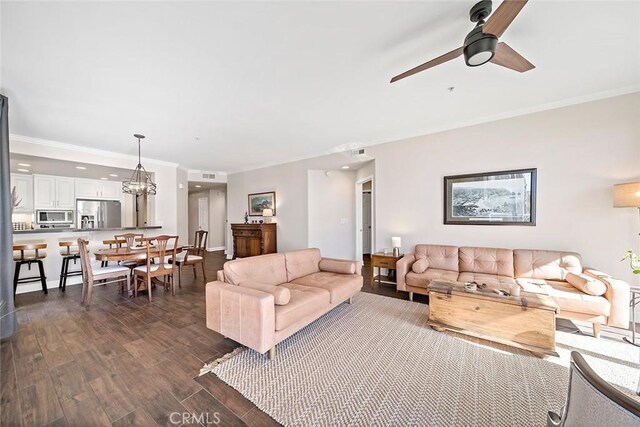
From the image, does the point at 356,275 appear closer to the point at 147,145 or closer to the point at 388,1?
the point at 388,1

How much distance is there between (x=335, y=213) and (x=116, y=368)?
4840 millimetres

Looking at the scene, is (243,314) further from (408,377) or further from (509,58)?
(509,58)

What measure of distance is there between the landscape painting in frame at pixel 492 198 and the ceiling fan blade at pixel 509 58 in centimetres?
201

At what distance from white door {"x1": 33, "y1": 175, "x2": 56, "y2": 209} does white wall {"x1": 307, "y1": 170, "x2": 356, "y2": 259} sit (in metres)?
6.29

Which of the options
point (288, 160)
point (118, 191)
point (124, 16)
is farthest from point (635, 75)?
point (118, 191)

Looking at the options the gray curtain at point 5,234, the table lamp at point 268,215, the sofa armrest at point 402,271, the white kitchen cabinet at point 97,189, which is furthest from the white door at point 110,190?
the sofa armrest at point 402,271

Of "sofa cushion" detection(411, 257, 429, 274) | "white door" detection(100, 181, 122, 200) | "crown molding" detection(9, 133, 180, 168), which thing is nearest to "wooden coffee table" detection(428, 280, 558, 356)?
"sofa cushion" detection(411, 257, 429, 274)

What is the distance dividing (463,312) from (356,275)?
1.35 metres

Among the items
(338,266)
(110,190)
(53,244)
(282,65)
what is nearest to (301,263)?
(338,266)

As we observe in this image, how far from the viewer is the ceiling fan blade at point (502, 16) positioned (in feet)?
4.30

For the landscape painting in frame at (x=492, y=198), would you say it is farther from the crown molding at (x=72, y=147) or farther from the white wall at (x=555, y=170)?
the crown molding at (x=72, y=147)

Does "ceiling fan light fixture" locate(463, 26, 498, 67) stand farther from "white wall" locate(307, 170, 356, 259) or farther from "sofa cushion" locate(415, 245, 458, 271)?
"white wall" locate(307, 170, 356, 259)

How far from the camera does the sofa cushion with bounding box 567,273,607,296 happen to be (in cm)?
244

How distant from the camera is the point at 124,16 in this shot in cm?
172
